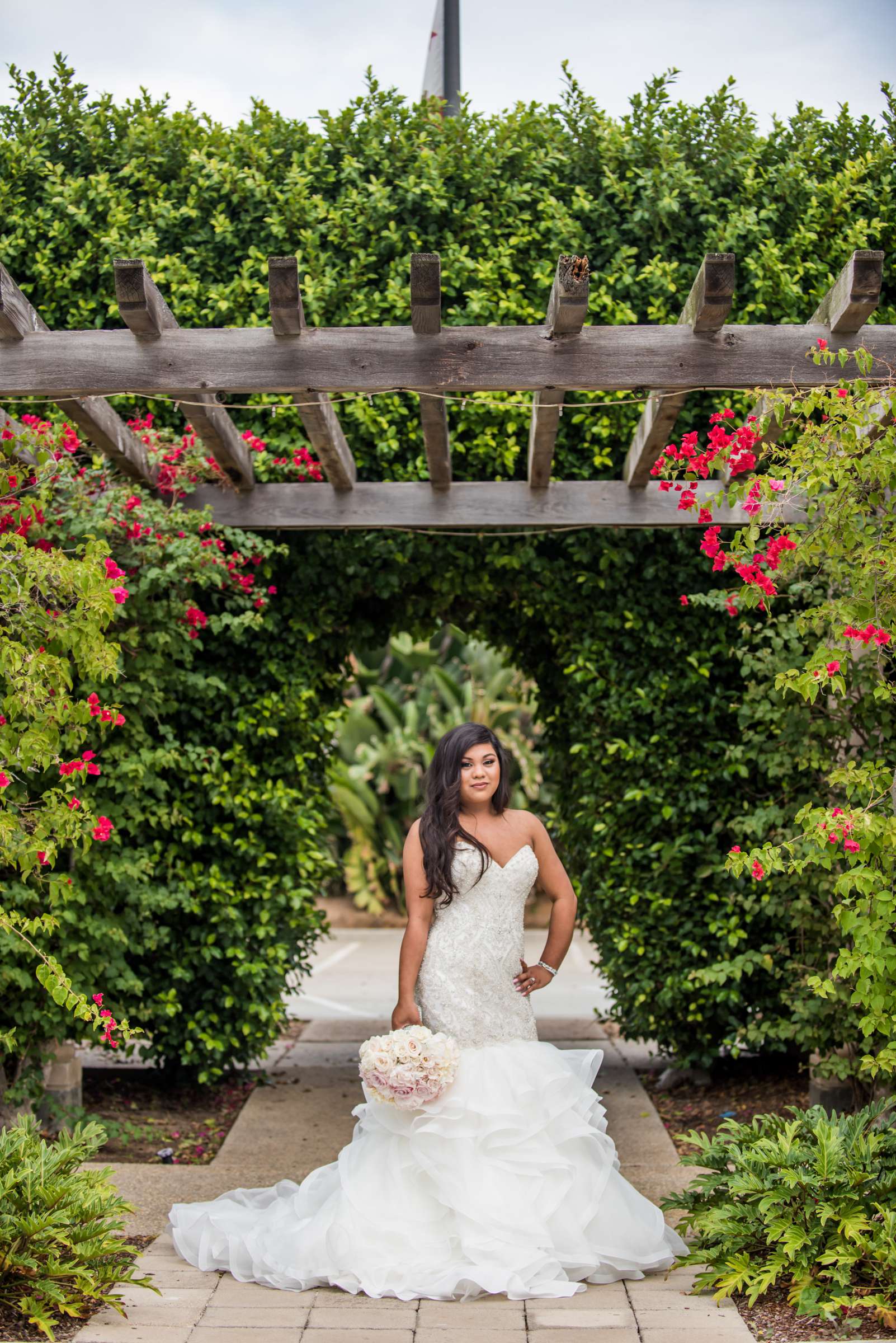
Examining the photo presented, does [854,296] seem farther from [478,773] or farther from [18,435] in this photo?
[18,435]

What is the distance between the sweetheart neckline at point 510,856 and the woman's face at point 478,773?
159 millimetres

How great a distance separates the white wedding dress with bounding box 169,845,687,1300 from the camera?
3447mm

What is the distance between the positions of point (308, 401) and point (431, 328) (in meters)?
0.65

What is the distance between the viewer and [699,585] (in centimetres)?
559

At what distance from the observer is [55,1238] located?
326cm

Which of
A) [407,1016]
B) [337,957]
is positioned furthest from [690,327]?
[337,957]

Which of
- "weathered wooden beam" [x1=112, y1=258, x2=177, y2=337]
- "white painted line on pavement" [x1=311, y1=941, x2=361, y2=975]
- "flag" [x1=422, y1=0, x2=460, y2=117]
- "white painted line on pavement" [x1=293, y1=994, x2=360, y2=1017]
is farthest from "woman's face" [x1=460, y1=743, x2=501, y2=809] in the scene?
"white painted line on pavement" [x1=311, y1=941, x2=361, y2=975]

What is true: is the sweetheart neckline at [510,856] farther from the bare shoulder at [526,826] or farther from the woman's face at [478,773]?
the woman's face at [478,773]

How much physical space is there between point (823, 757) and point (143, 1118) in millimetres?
3617

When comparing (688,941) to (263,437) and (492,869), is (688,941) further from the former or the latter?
(263,437)

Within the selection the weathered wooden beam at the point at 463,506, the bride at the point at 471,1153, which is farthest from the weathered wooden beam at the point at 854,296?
the bride at the point at 471,1153

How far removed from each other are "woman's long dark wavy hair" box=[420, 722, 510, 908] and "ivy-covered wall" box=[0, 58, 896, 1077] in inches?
68.3

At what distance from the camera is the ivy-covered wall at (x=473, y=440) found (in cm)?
552

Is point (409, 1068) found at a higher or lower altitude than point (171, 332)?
lower
